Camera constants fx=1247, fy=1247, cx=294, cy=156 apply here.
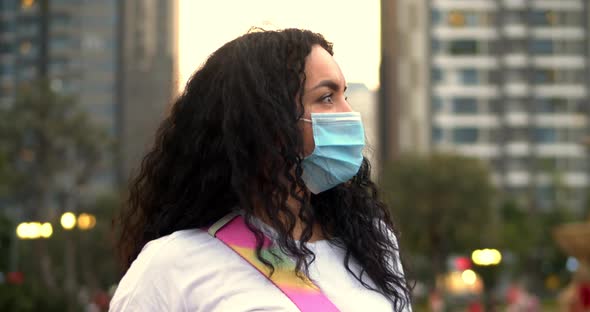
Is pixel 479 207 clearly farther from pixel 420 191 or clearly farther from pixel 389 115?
pixel 389 115

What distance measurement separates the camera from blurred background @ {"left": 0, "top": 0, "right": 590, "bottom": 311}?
55594 millimetres

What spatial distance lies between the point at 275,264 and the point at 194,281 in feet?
0.66

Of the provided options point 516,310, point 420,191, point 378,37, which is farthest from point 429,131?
point 516,310

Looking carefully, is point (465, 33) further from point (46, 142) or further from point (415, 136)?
point (46, 142)

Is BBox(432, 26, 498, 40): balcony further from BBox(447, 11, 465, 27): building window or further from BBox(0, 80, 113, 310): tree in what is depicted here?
BBox(0, 80, 113, 310): tree

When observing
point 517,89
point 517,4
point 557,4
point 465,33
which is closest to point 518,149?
point 517,89

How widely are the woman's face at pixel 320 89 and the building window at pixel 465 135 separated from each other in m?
105

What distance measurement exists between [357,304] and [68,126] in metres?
54.9

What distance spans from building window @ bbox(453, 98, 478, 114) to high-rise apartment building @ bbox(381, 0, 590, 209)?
0.28ft

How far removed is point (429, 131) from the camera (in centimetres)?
11062

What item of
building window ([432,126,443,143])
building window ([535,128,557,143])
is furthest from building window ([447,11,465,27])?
building window ([535,128,557,143])

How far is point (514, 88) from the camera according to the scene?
355ft

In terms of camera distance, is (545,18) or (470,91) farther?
(545,18)

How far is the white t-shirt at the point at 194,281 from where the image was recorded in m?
2.79
